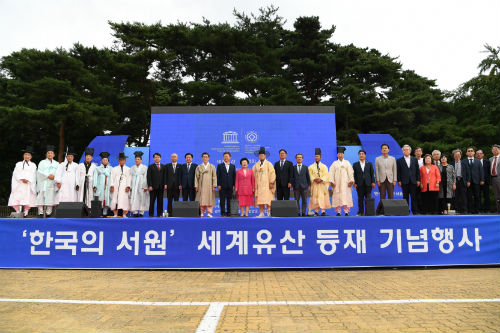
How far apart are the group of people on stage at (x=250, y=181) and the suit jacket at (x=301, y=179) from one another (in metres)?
0.02

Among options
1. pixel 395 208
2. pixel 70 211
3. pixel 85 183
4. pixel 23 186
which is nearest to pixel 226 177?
pixel 85 183

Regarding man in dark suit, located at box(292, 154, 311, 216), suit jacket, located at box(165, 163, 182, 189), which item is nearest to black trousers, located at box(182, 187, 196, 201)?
suit jacket, located at box(165, 163, 182, 189)

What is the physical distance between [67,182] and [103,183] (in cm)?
74

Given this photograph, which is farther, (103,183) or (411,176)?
(103,183)

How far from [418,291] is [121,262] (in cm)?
396

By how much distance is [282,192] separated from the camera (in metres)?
→ 8.03

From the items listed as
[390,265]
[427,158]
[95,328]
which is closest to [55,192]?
[95,328]

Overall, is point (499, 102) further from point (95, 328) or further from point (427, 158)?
point (95, 328)

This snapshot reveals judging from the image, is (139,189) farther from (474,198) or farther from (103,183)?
(474,198)

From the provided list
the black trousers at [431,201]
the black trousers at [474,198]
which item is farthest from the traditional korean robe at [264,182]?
the black trousers at [474,198]

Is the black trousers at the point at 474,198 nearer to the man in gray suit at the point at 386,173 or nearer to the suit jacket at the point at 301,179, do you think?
the man in gray suit at the point at 386,173

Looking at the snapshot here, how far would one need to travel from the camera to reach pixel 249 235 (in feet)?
17.7

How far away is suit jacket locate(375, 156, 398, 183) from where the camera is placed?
8117 mm

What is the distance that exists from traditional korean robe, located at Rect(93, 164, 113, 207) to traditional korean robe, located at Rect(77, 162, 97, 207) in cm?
9
